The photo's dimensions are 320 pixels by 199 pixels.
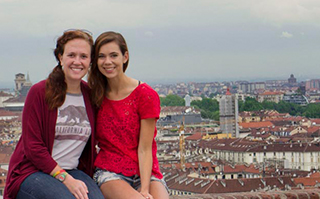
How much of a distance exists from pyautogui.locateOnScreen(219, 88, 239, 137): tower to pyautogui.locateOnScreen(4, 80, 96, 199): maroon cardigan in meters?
26.4

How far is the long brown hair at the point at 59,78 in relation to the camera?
51.1 inches

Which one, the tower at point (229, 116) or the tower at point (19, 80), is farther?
the tower at point (19, 80)

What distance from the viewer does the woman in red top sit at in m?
1.36

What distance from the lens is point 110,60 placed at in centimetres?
136

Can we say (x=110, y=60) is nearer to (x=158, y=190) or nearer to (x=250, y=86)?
(x=158, y=190)

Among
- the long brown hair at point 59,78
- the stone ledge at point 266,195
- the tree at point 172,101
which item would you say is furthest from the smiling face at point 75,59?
the tree at point 172,101

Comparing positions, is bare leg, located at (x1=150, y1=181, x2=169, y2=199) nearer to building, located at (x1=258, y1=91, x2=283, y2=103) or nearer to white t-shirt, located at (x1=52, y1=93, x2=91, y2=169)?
white t-shirt, located at (x1=52, y1=93, x2=91, y2=169)

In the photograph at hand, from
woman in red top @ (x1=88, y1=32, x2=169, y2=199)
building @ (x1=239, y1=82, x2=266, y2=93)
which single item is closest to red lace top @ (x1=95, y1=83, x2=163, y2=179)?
woman in red top @ (x1=88, y1=32, x2=169, y2=199)

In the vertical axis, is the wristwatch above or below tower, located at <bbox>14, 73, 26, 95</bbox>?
above

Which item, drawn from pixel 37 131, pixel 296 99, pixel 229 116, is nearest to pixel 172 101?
pixel 296 99

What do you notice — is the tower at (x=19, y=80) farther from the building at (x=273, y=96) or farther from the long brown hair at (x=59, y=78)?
the long brown hair at (x=59, y=78)

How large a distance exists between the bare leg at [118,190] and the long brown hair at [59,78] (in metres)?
0.20

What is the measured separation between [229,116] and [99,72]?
27528 millimetres

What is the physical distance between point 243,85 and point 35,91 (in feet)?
237
